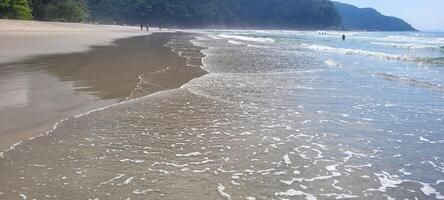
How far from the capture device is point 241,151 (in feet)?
21.2

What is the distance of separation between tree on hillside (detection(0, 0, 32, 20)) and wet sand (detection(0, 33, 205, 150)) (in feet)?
131

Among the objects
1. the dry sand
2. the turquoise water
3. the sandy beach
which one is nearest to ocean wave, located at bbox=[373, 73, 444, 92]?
the turquoise water

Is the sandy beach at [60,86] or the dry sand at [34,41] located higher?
the dry sand at [34,41]

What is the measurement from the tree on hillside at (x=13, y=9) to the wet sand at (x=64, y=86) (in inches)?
1578

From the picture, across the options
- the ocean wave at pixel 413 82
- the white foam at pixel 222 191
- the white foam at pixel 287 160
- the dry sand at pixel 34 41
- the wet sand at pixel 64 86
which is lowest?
the white foam at pixel 287 160

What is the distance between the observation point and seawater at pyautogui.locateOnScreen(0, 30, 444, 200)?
4.95m

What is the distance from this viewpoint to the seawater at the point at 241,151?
495cm

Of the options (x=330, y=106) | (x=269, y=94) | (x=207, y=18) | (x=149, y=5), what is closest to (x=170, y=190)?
(x=330, y=106)

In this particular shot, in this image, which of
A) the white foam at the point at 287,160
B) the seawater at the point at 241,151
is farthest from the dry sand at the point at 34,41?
the white foam at the point at 287,160

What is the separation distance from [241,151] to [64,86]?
264 inches

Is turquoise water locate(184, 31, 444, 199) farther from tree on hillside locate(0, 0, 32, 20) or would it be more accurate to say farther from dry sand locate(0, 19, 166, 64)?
tree on hillside locate(0, 0, 32, 20)

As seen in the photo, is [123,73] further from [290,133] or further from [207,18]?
[207,18]

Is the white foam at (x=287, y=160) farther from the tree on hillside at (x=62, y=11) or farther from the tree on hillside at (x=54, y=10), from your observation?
the tree on hillside at (x=62, y=11)

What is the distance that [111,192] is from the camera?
470 cm
